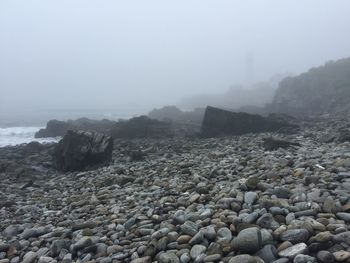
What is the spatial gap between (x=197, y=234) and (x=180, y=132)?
24380mm

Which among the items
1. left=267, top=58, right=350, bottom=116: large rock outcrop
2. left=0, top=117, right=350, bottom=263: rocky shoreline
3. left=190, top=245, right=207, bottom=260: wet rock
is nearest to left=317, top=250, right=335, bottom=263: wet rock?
left=0, top=117, right=350, bottom=263: rocky shoreline

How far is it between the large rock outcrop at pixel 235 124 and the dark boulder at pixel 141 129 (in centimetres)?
443

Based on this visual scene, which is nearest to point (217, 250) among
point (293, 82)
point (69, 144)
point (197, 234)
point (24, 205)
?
point (197, 234)

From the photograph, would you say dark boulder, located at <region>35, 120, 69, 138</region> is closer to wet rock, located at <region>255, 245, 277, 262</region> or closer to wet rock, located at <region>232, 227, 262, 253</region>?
wet rock, located at <region>232, 227, 262, 253</region>

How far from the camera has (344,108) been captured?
128 ft

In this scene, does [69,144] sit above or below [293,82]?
below

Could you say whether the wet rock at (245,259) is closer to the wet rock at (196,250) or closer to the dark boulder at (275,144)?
the wet rock at (196,250)

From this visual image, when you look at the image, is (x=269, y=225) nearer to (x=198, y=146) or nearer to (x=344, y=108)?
(x=198, y=146)

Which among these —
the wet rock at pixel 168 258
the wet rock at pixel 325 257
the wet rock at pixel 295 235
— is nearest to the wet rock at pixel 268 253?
the wet rock at pixel 295 235

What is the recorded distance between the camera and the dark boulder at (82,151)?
18297mm

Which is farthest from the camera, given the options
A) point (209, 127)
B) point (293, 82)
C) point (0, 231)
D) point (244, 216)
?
point (293, 82)

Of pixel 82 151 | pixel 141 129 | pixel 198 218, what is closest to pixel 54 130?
pixel 141 129

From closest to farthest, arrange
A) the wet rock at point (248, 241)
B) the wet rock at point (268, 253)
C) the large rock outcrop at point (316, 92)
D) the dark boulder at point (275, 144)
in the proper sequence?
the wet rock at point (268, 253) < the wet rock at point (248, 241) < the dark boulder at point (275, 144) < the large rock outcrop at point (316, 92)

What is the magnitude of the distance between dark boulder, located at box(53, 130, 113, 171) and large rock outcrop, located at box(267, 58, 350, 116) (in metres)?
26.6
